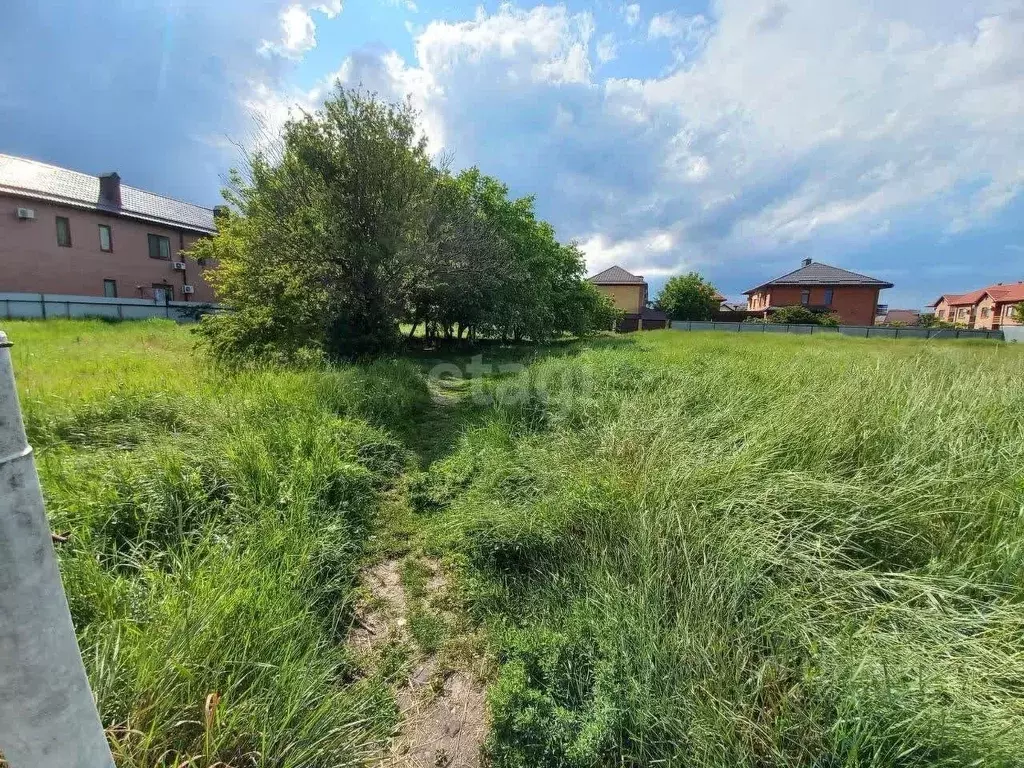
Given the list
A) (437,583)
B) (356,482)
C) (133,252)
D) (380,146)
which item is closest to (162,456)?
(356,482)

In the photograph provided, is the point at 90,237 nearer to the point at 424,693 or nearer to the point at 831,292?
the point at 424,693

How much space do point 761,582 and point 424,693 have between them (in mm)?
1706

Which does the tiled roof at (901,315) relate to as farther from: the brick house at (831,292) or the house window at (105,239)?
the house window at (105,239)

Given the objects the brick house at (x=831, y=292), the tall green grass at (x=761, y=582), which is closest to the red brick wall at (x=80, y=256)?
the tall green grass at (x=761, y=582)

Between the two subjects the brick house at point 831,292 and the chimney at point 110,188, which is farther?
the brick house at point 831,292

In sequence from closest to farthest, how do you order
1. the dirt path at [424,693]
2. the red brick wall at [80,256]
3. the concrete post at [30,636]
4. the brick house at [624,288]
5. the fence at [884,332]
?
the concrete post at [30,636] → the dirt path at [424,693] → the red brick wall at [80,256] → the fence at [884,332] → the brick house at [624,288]

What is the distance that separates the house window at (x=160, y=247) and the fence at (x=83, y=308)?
4.13m

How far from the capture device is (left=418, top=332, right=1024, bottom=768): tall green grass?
4.75 ft

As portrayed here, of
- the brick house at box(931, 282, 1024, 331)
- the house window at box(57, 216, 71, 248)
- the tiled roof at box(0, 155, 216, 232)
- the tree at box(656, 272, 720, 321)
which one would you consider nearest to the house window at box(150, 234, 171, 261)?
the tiled roof at box(0, 155, 216, 232)

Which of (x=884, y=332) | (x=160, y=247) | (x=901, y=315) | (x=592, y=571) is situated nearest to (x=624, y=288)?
(x=884, y=332)

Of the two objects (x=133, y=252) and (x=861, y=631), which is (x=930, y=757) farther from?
(x=133, y=252)

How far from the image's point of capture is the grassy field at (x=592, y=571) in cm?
143

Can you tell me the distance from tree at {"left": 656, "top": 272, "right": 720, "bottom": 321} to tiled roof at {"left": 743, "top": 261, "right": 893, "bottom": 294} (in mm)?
5940

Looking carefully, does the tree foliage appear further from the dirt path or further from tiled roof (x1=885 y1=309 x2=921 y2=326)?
tiled roof (x1=885 y1=309 x2=921 y2=326)
